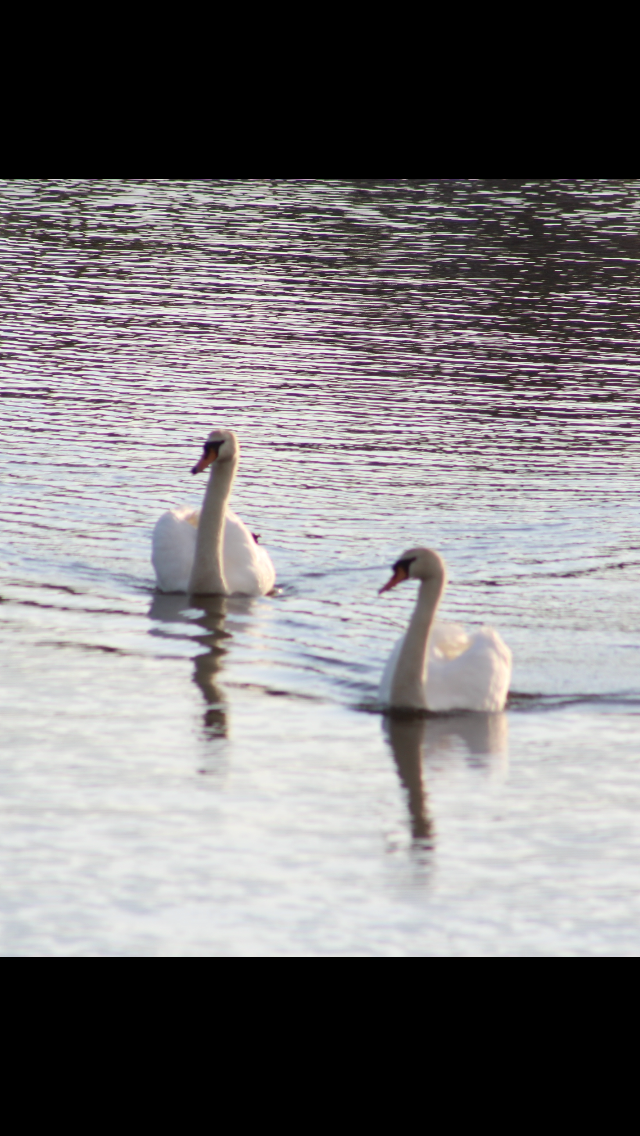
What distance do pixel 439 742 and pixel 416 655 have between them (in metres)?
0.59

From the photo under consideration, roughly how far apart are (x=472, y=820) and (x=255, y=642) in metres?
3.64

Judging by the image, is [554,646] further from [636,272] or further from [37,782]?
[636,272]

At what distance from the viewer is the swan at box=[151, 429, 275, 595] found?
1374 centimetres

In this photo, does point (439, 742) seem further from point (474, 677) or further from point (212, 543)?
point (212, 543)

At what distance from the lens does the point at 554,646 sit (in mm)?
12367

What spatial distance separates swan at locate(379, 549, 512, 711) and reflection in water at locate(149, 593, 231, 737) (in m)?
1.08

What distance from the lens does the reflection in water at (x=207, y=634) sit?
36.4 ft

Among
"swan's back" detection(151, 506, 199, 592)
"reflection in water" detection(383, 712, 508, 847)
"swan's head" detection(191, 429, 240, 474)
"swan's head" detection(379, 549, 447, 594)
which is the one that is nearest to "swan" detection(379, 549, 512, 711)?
"swan's head" detection(379, 549, 447, 594)

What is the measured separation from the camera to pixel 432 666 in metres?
11.3

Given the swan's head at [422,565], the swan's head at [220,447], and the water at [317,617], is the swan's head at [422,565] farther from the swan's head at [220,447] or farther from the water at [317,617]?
the swan's head at [220,447]

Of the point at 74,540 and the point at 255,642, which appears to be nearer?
the point at 255,642

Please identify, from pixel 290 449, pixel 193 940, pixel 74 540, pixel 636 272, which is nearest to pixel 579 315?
pixel 636 272

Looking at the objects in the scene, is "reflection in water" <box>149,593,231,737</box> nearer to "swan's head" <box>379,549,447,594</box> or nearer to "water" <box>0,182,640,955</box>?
"water" <box>0,182,640,955</box>

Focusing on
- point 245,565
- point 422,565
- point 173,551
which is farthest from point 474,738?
point 173,551
